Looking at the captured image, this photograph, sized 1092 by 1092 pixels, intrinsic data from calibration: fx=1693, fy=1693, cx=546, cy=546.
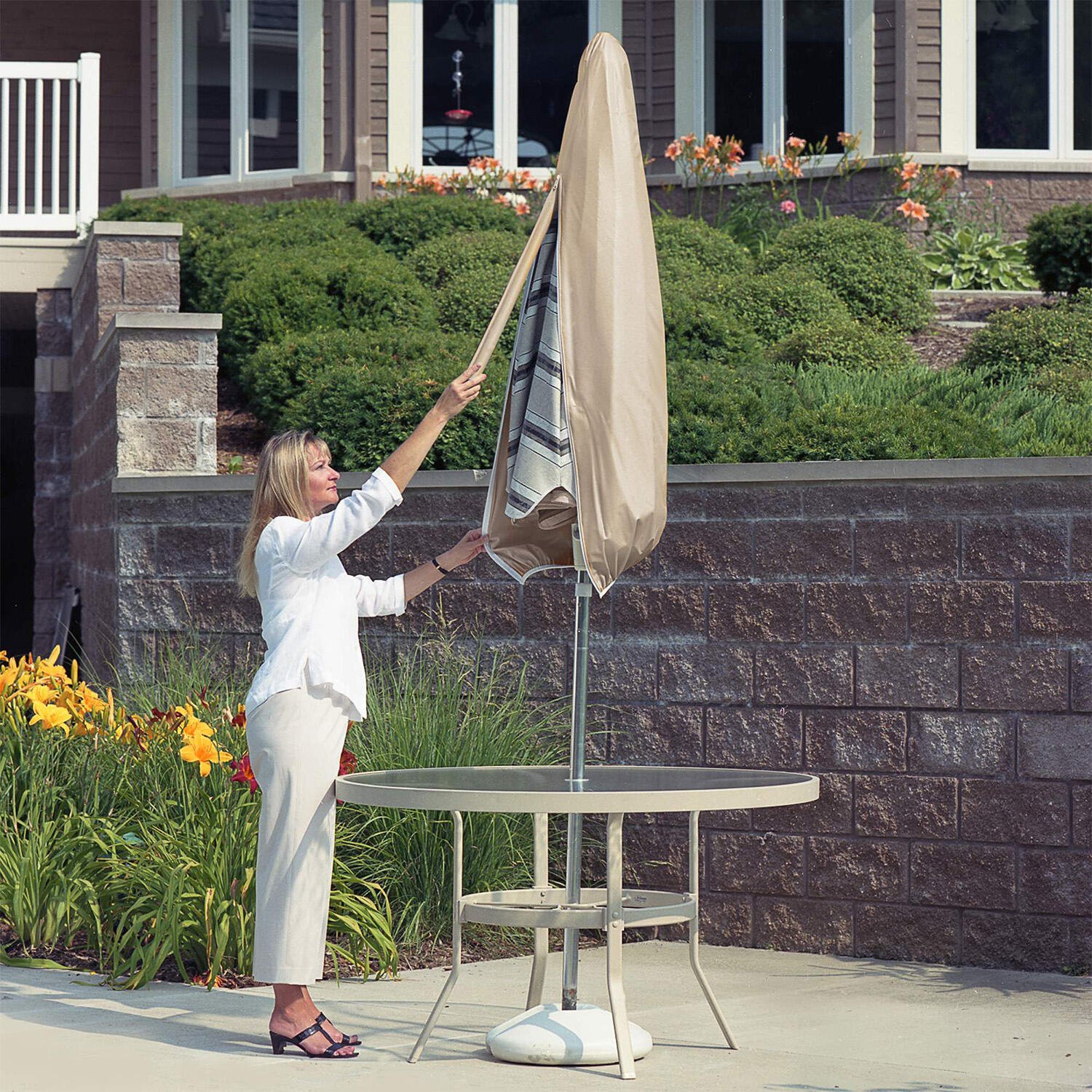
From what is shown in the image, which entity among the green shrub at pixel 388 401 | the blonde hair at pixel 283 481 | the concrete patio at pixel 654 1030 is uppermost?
the green shrub at pixel 388 401

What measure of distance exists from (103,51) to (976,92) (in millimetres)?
8791

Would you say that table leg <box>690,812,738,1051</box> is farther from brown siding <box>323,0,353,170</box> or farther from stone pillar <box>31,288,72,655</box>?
brown siding <box>323,0,353,170</box>

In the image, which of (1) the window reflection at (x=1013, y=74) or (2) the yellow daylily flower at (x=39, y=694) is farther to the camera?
(1) the window reflection at (x=1013, y=74)

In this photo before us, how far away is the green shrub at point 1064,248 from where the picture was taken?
403 inches

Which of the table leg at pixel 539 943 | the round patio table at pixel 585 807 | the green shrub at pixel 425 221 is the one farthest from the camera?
the green shrub at pixel 425 221

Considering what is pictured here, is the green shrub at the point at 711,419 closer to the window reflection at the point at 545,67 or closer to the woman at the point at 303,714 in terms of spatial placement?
the woman at the point at 303,714

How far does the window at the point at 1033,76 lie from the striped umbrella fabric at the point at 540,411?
9.82m

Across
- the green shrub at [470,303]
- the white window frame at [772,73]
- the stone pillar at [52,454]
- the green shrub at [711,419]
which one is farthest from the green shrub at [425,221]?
the green shrub at [711,419]

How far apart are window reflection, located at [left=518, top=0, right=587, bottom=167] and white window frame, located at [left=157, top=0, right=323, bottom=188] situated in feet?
5.72

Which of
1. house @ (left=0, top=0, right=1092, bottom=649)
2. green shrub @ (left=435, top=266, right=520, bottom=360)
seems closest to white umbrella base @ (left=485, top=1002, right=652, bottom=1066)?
green shrub @ (left=435, top=266, right=520, bottom=360)

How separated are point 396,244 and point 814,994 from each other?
7.06 metres

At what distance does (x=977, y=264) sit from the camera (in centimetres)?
1220

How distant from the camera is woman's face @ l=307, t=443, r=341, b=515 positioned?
4594 mm

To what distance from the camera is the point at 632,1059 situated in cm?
434
